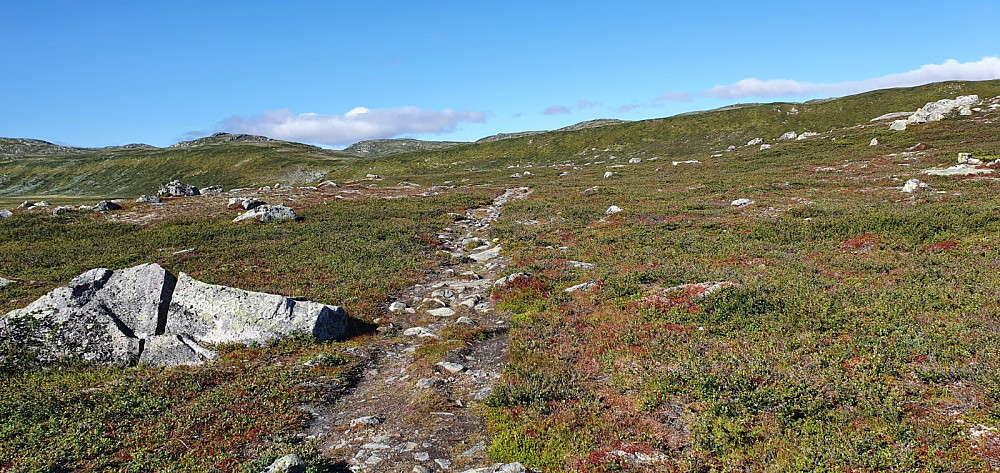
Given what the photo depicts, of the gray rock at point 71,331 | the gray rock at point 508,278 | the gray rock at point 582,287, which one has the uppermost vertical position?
the gray rock at point 71,331

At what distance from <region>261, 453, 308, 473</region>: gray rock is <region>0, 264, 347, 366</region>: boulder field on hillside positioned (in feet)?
23.4

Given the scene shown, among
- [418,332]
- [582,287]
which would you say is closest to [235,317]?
[418,332]

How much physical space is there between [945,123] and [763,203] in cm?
6523

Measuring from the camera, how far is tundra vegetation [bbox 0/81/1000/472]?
27.3ft

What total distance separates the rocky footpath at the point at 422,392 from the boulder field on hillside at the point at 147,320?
2.91m

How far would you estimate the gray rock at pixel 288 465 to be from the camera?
7964mm

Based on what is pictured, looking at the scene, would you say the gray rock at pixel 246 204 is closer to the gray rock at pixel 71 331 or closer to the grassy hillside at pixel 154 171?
the gray rock at pixel 71 331

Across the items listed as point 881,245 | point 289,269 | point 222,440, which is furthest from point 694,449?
point 289,269

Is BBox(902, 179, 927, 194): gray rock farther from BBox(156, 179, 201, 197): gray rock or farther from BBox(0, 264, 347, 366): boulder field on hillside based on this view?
BBox(156, 179, 201, 197): gray rock

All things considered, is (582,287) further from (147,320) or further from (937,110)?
(937,110)

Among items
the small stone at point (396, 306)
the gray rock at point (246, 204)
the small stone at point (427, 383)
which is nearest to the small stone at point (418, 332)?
the small stone at point (396, 306)

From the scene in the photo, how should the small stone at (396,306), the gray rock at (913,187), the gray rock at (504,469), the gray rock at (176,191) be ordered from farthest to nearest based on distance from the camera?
the gray rock at (176,191) → the gray rock at (913,187) → the small stone at (396,306) → the gray rock at (504,469)

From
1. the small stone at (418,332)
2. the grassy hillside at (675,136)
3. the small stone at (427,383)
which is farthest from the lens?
the grassy hillside at (675,136)

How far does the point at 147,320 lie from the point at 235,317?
101 inches
